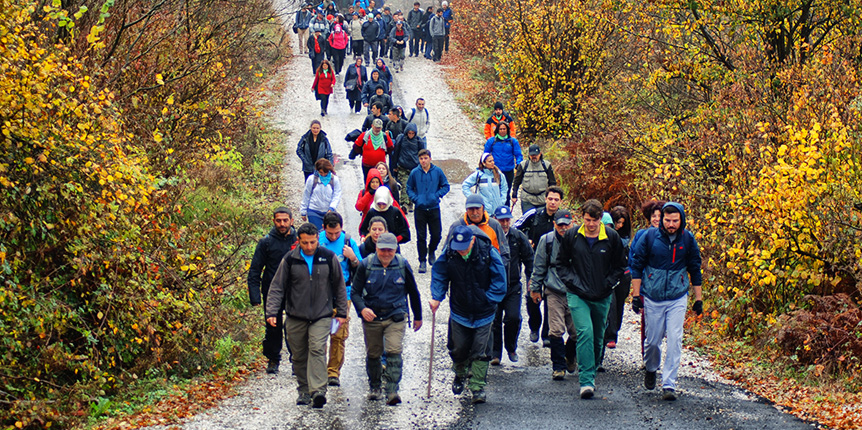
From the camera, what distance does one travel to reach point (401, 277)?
312 inches

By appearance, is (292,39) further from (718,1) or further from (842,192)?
(842,192)

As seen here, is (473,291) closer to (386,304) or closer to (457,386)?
(386,304)

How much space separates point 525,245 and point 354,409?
2.59m

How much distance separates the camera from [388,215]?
10.9 meters

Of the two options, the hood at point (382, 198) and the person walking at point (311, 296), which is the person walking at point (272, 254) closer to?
the person walking at point (311, 296)

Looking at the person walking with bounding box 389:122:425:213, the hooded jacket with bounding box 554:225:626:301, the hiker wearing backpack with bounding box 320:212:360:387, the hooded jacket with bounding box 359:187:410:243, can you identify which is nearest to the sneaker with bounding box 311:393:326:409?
the hiker wearing backpack with bounding box 320:212:360:387

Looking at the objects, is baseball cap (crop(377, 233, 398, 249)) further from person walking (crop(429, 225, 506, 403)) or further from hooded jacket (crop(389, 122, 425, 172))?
hooded jacket (crop(389, 122, 425, 172))

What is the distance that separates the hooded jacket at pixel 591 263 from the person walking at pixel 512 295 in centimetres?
80

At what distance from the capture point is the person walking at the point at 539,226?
983 cm

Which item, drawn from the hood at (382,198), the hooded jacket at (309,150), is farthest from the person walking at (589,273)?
the hooded jacket at (309,150)

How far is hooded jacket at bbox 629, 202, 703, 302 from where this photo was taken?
25.9 feet

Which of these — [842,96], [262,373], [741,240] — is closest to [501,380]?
[262,373]

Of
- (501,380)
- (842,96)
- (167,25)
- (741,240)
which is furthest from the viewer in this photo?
(167,25)

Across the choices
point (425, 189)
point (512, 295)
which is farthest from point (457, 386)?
point (425, 189)
